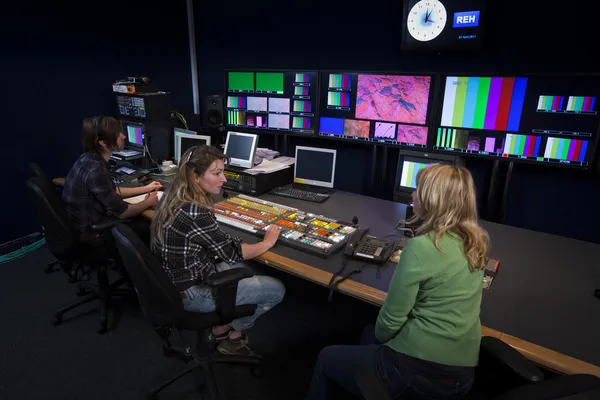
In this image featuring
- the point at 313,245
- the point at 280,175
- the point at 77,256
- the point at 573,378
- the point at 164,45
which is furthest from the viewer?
the point at 164,45

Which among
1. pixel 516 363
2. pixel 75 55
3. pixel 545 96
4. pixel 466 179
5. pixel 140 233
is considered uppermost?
pixel 75 55

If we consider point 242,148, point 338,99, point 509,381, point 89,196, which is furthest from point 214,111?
point 509,381

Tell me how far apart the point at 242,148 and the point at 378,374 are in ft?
6.24

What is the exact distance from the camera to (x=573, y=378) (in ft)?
2.77

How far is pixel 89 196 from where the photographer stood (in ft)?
7.72

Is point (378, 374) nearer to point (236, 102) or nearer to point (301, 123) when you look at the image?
point (301, 123)

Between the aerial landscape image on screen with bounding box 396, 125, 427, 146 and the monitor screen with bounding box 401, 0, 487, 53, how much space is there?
2.09 feet

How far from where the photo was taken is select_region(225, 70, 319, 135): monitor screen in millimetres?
3268

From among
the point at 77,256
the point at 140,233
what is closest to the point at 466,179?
the point at 77,256

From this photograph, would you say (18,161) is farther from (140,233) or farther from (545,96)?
(545,96)

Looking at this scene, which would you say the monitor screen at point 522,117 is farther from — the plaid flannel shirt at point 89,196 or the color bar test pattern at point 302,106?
the plaid flannel shirt at point 89,196

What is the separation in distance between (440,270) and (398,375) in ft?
1.26

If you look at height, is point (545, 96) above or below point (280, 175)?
above

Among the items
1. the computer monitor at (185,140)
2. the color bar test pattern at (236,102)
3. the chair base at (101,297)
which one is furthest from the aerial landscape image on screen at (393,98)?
the chair base at (101,297)
